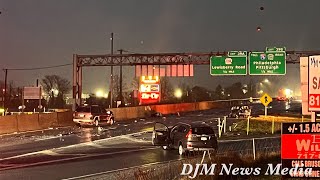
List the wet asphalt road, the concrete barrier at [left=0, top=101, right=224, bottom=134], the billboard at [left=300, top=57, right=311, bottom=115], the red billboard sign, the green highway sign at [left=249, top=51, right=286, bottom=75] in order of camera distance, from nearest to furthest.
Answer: the red billboard sign → the billboard at [left=300, top=57, right=311, bottom=115] → the wet asphalt road → the concrete barrier at [left=0, top=101, right=224, bottom=134] → the green highway sign at [left=249, top=51, right=286, bottom=75]

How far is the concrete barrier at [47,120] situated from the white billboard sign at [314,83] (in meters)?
34.4

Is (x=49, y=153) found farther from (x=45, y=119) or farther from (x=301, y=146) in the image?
(x=45, y=119)

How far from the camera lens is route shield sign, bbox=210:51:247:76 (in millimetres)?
49656

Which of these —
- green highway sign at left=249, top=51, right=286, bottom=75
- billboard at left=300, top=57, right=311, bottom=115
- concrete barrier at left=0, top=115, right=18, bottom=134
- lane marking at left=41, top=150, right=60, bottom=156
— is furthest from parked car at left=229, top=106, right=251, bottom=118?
billboard at left=300, top=57, right=311, bottom=115

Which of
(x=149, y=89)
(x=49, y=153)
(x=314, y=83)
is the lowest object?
(x=49, y=153)

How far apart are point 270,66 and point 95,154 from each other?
100 feet

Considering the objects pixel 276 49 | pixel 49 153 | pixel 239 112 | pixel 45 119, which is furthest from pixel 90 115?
pixel 49 153

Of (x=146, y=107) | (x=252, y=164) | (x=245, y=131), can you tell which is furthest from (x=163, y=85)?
(x=252, y=164)

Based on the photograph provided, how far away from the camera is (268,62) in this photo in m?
48.9

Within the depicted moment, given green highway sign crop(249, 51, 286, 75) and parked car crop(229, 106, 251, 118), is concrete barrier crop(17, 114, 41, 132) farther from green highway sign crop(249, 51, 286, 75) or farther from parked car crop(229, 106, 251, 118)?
parked car crop(229, 106, 251, 118)

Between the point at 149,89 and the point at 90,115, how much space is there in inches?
1144

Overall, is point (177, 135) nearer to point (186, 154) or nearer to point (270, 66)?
point (186, 154)

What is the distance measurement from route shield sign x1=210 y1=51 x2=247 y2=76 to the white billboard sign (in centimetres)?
3854

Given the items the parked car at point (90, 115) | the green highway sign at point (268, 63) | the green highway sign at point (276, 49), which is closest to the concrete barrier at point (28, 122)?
the parked car at point (90, 115)
